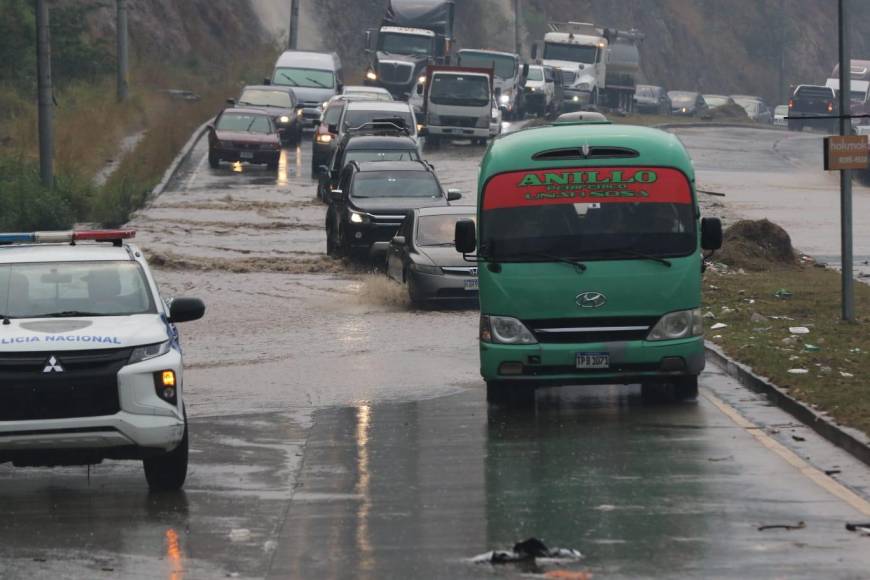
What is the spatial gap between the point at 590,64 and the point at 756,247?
4526 cm

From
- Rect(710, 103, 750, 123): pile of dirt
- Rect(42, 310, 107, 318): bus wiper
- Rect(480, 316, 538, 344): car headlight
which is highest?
Rect(710, 103, 750, 123): pile of dirt

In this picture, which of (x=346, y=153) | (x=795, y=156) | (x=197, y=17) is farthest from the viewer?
(x=197, y=17)

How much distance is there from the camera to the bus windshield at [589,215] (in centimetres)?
1504

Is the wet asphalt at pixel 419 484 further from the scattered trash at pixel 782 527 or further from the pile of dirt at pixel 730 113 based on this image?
the pile of dirt at pixel 730 113

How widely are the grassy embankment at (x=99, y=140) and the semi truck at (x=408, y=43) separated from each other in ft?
20.7

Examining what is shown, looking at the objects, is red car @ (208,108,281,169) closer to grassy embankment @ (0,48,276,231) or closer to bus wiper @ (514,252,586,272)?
grassy embankment @ (0,48,276,231)

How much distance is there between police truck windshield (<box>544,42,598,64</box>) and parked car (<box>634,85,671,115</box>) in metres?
14.3

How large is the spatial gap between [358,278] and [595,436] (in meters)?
14.9

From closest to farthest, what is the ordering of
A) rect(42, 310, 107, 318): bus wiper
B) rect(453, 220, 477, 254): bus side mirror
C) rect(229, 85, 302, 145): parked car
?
rect(42, 310, 107, 318): bus wiper, rect(453, 220, 477, 254): bus side mirror, rect(229, 85, 302, 145): parked car

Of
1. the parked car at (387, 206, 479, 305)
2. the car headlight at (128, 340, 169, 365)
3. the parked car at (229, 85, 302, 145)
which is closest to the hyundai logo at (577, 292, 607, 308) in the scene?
the car headlight at (128, 340, 169, 365)

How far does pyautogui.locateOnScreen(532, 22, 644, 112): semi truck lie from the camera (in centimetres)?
7225

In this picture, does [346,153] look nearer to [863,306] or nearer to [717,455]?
[863,306]

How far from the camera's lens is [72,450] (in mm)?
11172

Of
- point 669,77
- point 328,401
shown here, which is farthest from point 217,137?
point 669,77
